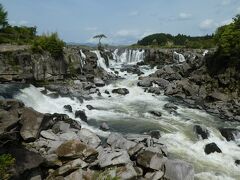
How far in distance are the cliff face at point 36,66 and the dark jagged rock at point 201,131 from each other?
21247 mm

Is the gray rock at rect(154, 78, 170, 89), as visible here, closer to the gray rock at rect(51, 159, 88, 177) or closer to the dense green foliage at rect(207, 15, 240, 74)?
the dense green foliage at rect(207, 15, 240, 74)

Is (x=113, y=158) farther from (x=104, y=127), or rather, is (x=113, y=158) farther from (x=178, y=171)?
(x=104, y=127)

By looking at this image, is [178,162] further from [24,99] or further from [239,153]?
[24,99]

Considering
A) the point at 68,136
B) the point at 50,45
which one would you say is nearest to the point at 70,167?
the point at 68,136

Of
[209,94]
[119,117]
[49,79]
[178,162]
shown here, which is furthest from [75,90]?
[178,162]

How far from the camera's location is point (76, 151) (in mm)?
18062

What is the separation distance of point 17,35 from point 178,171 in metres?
43.8

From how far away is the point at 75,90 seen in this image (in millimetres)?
39938

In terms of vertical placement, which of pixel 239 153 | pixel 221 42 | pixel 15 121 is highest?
pixel 221 42

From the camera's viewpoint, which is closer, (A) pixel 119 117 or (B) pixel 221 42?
(A) pixel 119 117

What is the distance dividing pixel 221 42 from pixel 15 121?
36595mm

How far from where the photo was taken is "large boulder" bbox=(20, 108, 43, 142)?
61.3 feet

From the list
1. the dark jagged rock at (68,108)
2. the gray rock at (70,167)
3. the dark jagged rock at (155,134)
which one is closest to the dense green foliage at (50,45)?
the dark jagged rock at (68,108)

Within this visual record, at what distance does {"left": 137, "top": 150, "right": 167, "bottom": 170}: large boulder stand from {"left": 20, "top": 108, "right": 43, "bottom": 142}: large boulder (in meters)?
6.32
